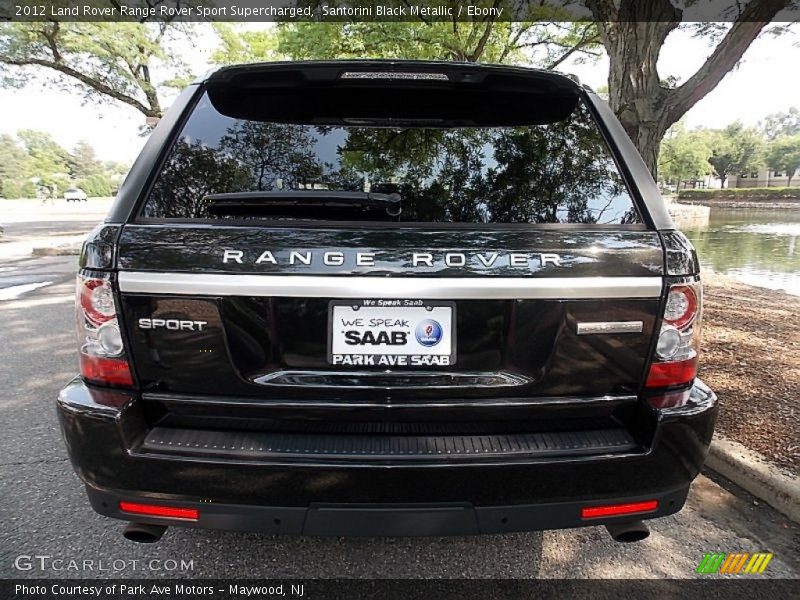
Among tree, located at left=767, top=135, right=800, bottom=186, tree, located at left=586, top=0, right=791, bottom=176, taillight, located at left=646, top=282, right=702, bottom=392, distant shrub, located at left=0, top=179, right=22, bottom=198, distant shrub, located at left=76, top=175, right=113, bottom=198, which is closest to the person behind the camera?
taillight, located at left=646, top=282, right=702, bottom=392

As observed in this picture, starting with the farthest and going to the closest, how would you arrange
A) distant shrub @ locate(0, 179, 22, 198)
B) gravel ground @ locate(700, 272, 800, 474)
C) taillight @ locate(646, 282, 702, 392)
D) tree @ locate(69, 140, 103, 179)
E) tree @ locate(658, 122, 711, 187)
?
tree @ locate(69, 140, 103, 179) < distant shrub @ locate(0, 179, 22, 198) < tree @ locate(658, 122, 711, 187) < gravel ground @ locate(700, 272, 800, 474) < taillight @ locate(646, 282, 702, 392)

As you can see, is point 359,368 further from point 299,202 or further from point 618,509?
point 618,509

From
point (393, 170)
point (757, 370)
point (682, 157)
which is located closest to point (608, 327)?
point (393, 170)

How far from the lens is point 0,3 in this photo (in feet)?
49.6

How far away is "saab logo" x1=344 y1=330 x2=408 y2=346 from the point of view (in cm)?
165

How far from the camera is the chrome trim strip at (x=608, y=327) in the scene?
1654 millimetres

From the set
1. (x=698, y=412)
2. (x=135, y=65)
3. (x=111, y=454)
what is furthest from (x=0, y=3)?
(x=698, y=412)

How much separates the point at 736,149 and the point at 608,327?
346 ft

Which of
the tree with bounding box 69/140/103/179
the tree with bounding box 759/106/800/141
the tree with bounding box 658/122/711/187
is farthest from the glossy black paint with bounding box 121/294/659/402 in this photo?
the tree with bounding box 759/106/800/141

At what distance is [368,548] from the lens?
2287 mm

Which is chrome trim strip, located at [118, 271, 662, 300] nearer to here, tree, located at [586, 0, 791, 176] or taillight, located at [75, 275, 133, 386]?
taillight, located at [75, 275, 133, 386]

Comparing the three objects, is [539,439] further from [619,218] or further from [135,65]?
[135,65]

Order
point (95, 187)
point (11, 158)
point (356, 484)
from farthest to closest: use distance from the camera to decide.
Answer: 1. point (95, 187)
2. point (11, 158)
3. point (356, 484)

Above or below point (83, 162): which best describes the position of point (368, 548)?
below
